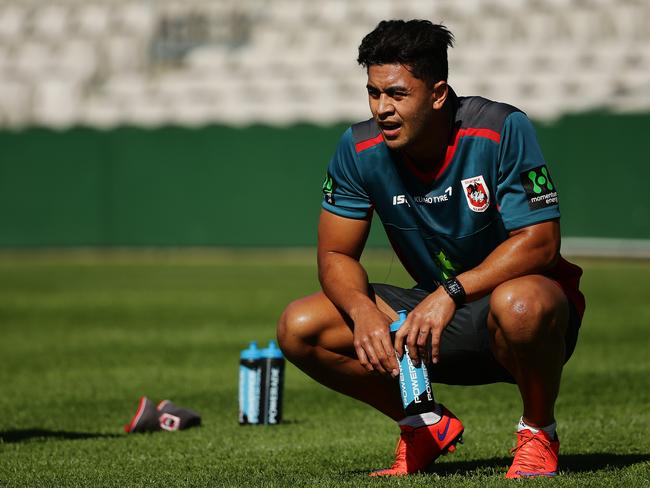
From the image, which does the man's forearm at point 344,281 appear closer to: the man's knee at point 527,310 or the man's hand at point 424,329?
the man's hand at point 424,329

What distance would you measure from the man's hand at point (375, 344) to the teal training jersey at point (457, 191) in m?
0.46

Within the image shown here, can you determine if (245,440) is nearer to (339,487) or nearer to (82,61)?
(339,487)

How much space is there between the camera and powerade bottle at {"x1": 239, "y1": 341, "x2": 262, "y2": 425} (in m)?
6.50

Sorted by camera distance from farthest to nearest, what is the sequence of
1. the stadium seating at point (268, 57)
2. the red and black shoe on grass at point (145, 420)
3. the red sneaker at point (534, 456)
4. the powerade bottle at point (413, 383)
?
the stadium seating at point (268, 57)
the red and black shoe on grass at point (145, 420)
the red sneaker at point (534, 456)
the powerade bottle at point (413, 383)

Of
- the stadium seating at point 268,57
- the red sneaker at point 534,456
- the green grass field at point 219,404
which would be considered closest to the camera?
the red sneaker at point 534,456

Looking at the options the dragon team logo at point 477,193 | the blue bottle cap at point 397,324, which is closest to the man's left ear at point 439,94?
the dragon team logo at point 477,193

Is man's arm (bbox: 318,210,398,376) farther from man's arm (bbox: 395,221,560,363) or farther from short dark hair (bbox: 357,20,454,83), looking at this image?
short dark hair (bbox: 357,20,454,83)

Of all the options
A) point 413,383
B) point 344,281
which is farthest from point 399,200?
point 413,383

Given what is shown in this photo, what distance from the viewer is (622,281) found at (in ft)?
52.6

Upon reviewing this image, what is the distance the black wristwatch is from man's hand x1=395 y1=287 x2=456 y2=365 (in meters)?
0.03

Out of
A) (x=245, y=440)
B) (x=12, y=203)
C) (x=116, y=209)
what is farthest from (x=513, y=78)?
(x=245, y=440)

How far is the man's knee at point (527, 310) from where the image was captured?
4230mm

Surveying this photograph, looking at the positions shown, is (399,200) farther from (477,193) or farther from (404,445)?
(404,445)

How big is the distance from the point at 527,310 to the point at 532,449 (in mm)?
590
